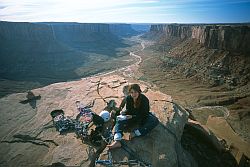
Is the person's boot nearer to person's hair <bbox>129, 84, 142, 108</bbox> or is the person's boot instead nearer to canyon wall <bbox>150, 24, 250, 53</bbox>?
person's hair <bbox>129, 84, 142, 108</bbox>

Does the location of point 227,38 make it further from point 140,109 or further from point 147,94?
point 140,109

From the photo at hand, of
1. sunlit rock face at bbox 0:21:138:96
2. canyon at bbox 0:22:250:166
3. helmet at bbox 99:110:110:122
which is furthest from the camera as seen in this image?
sunlit rock face at bbox 0:21:138:96

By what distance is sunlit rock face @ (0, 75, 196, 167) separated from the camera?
6.49m

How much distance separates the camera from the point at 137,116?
6855 millimetres

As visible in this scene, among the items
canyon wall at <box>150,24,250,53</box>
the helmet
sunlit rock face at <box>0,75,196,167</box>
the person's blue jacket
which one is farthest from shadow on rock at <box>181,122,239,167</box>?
canyon wall at <box>150,24,250,53</box>

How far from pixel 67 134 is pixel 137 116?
2385 mm

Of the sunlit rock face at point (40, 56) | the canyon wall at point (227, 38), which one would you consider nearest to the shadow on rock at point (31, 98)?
the sunlit rock face at point (40, 56)

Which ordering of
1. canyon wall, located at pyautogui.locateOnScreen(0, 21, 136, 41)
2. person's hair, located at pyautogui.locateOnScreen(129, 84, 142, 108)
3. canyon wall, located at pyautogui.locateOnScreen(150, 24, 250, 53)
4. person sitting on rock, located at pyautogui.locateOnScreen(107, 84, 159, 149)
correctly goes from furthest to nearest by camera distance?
canyon wall, located at pyautogui.locateOnScreen(0, 21, 136, 41), canyon wall, located at pyautogui.locateOnScreen(150, 24, 250, 53), person sitting on rock, located at pyautogui.locateOnScreen(107, 84, 159, 149), person's hair, located at pyautogui.locateOnScreen(129, 84, 142, 108)

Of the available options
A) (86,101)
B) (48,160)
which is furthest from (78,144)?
(86,101)

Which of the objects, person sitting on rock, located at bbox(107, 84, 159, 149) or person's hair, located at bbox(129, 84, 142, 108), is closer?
person's hair, located at bbox(129, 84, 142, 108)

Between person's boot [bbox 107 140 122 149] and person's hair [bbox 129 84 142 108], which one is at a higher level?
person's hair [bbox 129 84 142 108]

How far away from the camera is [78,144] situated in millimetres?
6836

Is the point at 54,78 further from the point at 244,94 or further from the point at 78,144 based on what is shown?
the point at 78,144

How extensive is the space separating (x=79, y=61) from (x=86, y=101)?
194 feet
